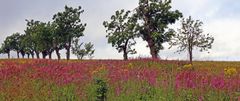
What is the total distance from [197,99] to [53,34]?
7309 centimetres

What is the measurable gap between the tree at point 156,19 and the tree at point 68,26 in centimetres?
1727

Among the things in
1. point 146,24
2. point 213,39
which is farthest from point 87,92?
point 213,39

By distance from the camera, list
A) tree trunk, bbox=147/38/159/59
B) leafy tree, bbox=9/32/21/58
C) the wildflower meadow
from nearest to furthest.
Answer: the wildflower meadow
tree trunk, bbox=147/38/159/59
leafy tree, bbox=9/32/21/58

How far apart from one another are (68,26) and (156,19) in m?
21.2

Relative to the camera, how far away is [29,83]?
16281 millimetres

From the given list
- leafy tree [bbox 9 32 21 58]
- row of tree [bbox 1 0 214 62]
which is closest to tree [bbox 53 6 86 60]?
row of tree [bbox 1 0 214 62]

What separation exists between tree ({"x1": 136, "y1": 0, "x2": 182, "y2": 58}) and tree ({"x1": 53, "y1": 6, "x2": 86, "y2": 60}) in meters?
17.3

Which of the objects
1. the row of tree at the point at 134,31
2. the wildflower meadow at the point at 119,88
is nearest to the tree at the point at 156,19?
the row of tree at the point at 134,31

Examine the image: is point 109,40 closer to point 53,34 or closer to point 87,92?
point 53,34

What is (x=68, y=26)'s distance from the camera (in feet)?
280

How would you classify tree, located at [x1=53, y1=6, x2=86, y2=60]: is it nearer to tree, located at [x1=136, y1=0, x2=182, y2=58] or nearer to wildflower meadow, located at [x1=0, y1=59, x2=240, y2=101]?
tree, located at [x1=136, y1=0, x2=182, y2=58]

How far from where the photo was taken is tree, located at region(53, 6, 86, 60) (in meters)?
84.0

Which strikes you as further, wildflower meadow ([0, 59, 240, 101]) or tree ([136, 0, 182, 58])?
tree ([136, 0, 182, 58])

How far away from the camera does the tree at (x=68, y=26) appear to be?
276 ft
